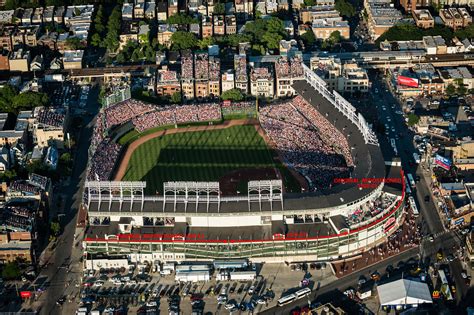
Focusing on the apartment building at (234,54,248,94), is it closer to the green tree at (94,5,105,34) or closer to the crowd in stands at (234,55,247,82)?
the crowd in stands at (234,55,247,82)

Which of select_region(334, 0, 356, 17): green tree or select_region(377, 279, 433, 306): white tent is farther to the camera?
select_region(334, 0, 356, 17): green tree

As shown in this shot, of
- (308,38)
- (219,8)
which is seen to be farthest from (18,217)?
(219,8)

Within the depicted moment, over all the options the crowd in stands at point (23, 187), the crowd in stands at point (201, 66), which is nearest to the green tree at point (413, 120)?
the crowd in stands at point (201, 66)

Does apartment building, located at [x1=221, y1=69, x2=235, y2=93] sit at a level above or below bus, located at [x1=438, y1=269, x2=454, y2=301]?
above

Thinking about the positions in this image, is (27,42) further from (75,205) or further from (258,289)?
(258,289)

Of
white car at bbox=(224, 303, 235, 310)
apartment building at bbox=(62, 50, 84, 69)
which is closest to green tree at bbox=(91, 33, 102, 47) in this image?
apartment building at bbox=(62, 50, 84, 69)

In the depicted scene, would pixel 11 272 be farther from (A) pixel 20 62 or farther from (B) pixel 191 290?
(A) pixel 20 62
